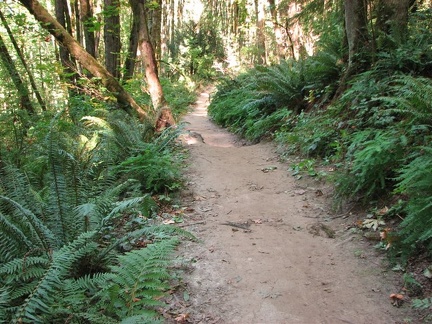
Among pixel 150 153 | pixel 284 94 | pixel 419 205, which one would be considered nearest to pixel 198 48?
pixel 284 94

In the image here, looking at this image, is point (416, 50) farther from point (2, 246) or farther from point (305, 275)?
point (2, 246)

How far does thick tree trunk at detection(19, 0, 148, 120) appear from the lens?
22.3 feet

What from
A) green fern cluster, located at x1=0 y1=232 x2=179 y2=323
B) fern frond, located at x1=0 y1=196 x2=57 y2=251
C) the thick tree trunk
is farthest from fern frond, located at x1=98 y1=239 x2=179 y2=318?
the thick tree trunk

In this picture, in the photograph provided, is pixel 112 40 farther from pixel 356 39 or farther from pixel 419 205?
pixel 419 205

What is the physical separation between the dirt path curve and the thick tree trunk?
376 cm

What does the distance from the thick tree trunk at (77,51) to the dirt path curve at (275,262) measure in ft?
12.3

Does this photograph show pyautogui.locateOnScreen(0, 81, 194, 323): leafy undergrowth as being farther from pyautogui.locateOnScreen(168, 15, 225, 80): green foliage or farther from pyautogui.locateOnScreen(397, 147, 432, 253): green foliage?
pyautogui.locateOnScreen(168, 15, 225, 80): green foliage

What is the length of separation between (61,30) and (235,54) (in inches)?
957

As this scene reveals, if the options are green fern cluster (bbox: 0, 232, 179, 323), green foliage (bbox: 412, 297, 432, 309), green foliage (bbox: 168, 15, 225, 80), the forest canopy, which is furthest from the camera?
green foliage (bbox: 168, 15, 225, 80)

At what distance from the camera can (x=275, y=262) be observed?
127 inches

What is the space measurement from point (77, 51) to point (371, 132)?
634 cm

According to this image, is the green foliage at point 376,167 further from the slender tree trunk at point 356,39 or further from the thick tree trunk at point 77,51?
the thick tree trunk at point 77,51

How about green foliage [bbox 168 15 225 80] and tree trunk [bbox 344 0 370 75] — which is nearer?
tree trunk [bbox 344 0 370 75]

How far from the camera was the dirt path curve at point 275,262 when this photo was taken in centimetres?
256
